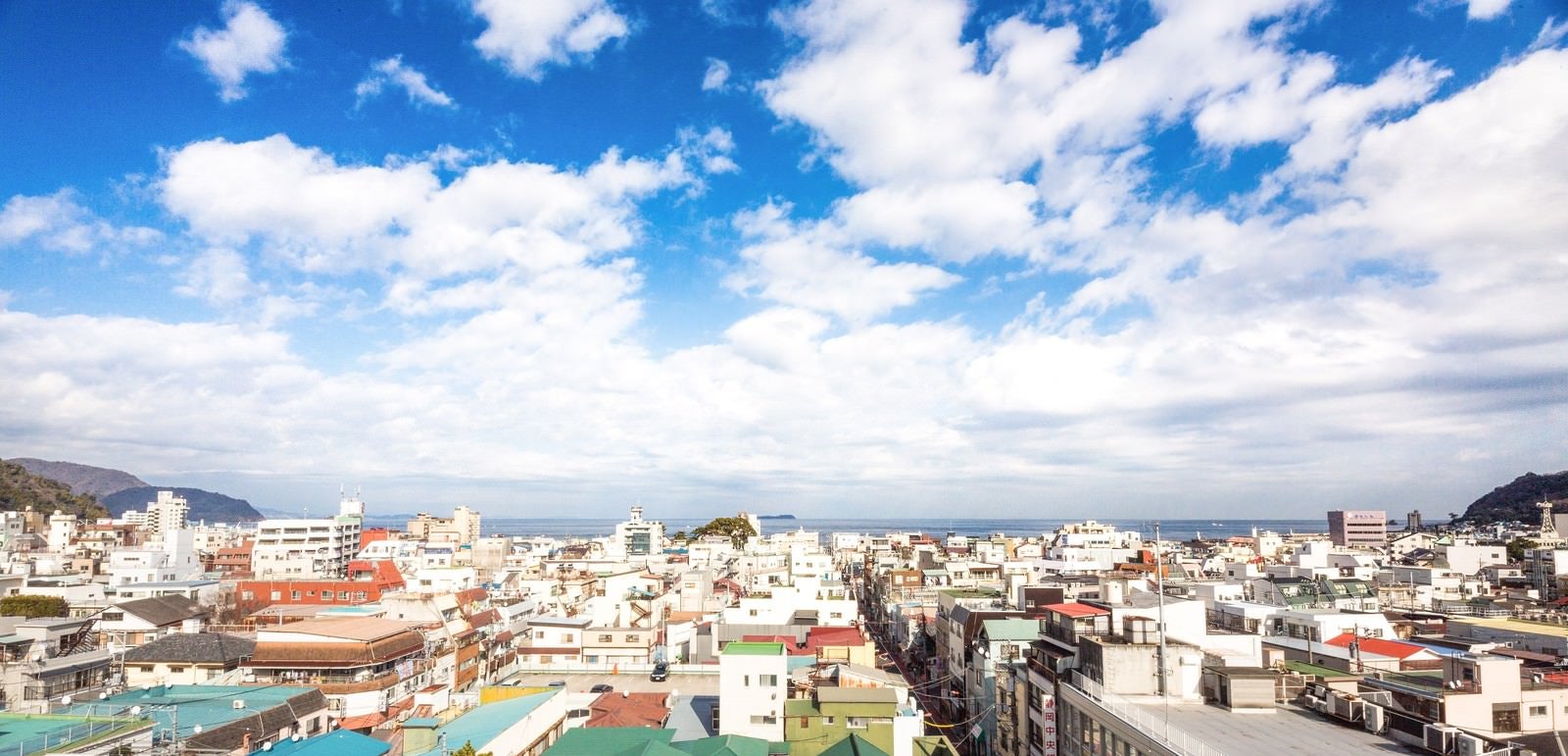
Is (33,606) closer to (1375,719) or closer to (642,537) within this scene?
(1375,719)

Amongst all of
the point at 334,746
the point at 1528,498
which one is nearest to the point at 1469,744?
the point at 334,746

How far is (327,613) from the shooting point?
1870 inches

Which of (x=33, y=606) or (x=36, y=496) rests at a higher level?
(x=36, y=496)

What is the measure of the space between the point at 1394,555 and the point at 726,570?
259 feet

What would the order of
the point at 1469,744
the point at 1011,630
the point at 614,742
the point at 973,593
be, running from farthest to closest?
A: 1. the point at 973,593
2. the point at 1011,630
3. the point at 614,742
4. the point at 1469,744

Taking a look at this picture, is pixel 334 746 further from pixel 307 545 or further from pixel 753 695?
pixel 307 545

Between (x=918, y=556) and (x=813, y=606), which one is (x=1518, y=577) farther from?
(x=813, y=606)

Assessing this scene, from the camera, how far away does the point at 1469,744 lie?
14859mm

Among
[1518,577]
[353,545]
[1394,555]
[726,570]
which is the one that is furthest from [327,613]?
[1394,555]

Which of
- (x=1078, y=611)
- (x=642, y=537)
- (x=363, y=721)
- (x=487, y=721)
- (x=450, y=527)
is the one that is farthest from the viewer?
(x=450, y=527)

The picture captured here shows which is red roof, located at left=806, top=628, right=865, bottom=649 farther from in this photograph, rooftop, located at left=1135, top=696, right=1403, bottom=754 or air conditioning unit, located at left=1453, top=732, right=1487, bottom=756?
air conditioning unit, located at left=1453, top=732, right=1487, bottom=756

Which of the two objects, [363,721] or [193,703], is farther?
[363,721]

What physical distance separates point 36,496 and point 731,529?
420 feet

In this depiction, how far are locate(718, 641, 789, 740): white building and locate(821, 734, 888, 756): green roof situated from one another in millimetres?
2399
